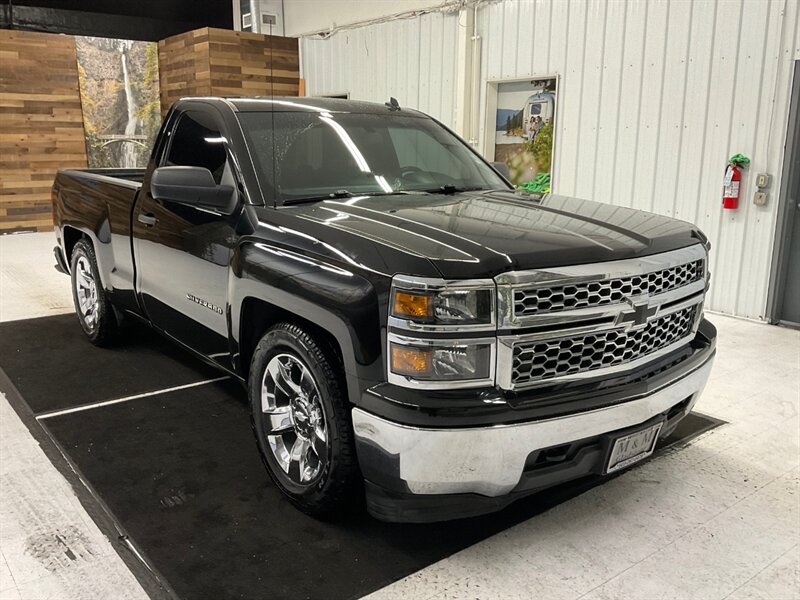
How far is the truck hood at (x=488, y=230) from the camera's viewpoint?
220cm

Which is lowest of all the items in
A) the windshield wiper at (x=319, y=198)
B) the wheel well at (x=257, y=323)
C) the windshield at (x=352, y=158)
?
the wheel well at (x=257, y=323)

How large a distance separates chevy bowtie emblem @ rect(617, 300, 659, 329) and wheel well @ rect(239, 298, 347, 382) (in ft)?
3.45

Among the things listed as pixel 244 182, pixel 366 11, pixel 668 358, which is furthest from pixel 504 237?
pixel 366 11

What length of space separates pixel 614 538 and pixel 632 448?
429 mm

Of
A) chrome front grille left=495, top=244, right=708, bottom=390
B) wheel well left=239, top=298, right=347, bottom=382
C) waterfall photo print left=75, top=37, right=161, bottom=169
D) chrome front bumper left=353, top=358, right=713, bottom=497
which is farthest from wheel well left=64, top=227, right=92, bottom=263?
waterfall photo print left=75, top=37, right=161, bottom=169

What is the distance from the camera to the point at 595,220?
2.76 m

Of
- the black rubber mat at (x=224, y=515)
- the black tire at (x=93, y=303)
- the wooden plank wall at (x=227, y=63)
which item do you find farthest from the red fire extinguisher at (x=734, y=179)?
the wooden plank wall at (x=227, y=63)

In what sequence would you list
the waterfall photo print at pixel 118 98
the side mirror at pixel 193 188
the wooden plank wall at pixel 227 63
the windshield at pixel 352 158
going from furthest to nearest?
the waterfall photo print at pixel 118 98
the wooden plank wall at pixel 227 63
the windshield at pixel 352 158
the side mirror at pixel 193 188

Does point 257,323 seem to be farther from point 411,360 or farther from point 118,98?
point 118,98

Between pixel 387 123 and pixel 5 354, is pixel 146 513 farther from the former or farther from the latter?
pixel 5 354

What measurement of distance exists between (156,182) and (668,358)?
221 cm

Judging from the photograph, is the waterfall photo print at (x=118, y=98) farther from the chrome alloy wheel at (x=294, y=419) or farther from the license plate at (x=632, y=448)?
the license plate at (x=632, y=448)

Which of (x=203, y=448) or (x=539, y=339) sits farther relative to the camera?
(x=203, y=448)

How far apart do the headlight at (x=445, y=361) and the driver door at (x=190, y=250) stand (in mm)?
1183
